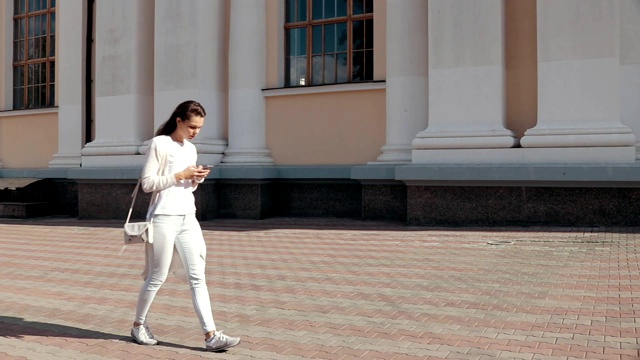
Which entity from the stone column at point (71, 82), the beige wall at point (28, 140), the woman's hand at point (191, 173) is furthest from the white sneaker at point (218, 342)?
the beige wall at point (28, 140)

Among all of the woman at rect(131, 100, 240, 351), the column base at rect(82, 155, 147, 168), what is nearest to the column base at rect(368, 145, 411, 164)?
the column base at rect(82, 155, 147, 168)

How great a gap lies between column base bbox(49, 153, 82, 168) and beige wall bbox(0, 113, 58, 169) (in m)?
0.63

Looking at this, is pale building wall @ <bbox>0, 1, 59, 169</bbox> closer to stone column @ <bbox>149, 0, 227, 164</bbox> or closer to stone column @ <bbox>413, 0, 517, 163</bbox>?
stone column @ <bbox>149, 0, 227, 164</bbox>

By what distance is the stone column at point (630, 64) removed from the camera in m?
10.9

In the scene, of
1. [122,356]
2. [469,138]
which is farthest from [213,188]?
[122,356]

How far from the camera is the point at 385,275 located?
7.18 metres

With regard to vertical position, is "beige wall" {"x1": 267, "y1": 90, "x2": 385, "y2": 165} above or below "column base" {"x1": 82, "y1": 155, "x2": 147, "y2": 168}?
above

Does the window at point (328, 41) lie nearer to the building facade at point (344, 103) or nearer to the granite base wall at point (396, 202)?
the building facade at point (344, 103)

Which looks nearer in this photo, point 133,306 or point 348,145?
point 133,306

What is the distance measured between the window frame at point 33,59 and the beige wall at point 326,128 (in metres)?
7.49

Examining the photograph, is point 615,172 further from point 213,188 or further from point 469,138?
point 213,188

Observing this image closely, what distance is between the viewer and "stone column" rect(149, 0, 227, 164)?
14.3 metres

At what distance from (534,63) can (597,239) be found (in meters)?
3.88

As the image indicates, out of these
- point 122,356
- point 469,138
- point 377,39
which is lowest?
point 122,356
